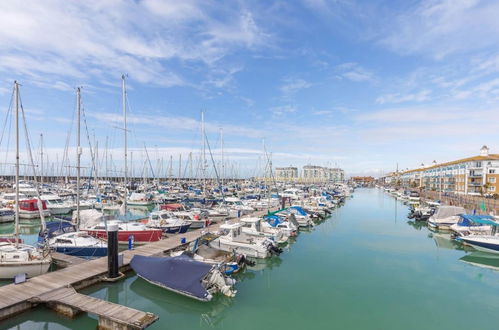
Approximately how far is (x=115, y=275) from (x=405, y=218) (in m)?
46.6

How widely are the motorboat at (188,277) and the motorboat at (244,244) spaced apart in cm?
673

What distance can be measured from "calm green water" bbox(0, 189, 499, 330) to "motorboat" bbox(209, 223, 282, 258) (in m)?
0.91

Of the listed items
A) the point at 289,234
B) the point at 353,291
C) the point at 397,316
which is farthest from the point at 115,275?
the point at 289,234

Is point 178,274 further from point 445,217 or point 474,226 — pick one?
point 445,217

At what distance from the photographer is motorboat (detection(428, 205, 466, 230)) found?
37812 mm

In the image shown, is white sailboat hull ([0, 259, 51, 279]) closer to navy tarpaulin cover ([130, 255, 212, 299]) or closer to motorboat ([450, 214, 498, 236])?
navy tarpaulin cover ([130, 255, 212, 299])

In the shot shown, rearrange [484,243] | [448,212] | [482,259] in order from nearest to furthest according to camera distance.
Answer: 1. [482,259]
2. [484,243]
3. [448,212]

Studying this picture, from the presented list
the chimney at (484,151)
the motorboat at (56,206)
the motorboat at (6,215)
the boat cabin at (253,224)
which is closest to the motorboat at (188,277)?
the boat cabin at (253,224)

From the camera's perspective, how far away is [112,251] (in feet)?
55.6

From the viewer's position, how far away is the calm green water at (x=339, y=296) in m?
13.8

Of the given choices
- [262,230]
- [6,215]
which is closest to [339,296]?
[262,230]

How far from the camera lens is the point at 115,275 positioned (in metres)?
17.1

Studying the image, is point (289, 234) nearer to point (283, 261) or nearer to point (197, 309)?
point (283, 261)

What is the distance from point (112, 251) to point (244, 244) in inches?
386
